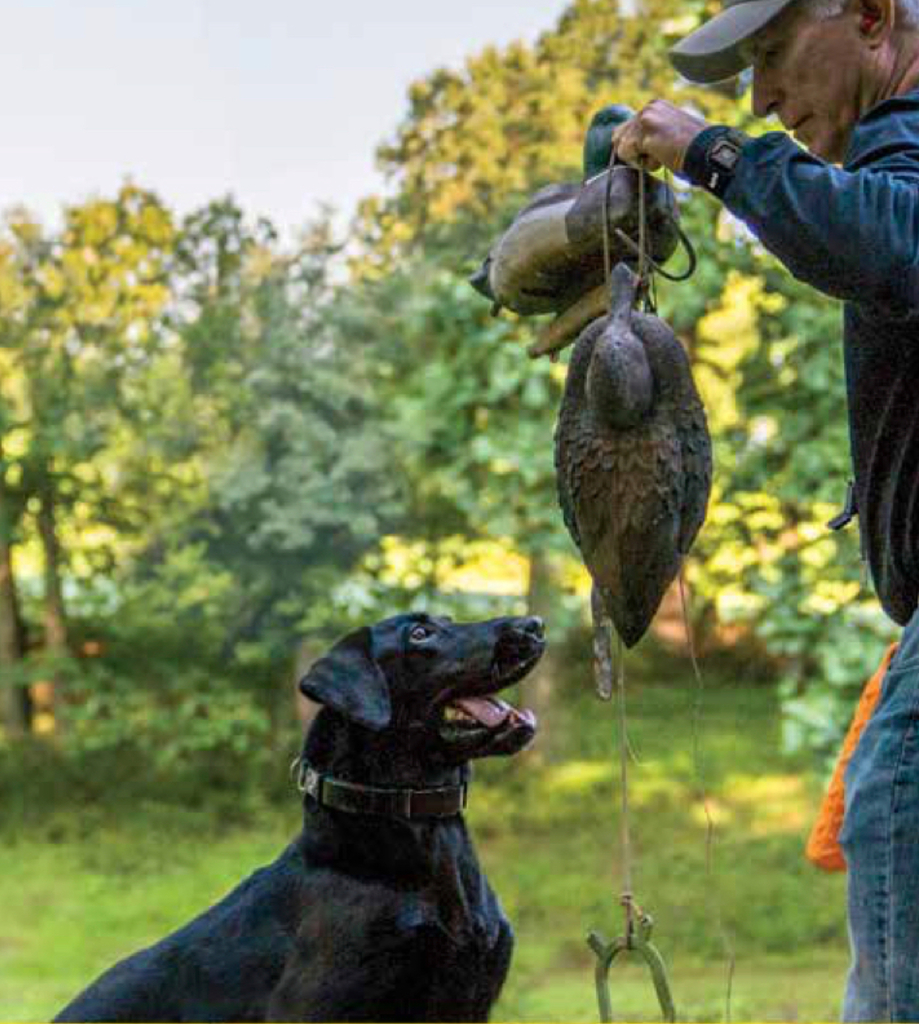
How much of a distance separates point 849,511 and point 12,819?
180 inches

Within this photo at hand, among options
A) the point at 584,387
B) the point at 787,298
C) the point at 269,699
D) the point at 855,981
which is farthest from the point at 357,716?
the point at 269,699

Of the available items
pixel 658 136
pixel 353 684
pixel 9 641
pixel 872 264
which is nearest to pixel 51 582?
pixel 9 641

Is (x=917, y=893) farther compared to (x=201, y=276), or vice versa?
(x=201, y=276)

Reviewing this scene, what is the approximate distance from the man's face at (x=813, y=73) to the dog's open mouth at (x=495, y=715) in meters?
0.77

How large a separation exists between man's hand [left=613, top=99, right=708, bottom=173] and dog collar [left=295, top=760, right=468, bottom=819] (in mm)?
856

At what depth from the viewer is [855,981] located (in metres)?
1.54

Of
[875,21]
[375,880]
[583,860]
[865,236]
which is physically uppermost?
[875,21]

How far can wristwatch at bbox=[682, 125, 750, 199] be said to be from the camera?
154 centimetres

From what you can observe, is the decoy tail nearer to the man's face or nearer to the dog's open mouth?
the dog's open mouth

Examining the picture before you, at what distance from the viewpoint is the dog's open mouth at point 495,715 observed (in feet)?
6.89

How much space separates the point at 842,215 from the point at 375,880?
1067 millimetres

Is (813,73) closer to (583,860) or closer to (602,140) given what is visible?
(602,140)

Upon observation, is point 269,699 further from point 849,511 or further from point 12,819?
point 849,511

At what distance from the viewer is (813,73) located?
1.61 m
